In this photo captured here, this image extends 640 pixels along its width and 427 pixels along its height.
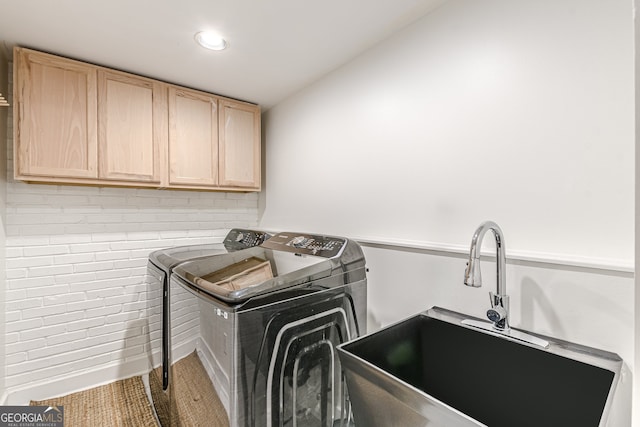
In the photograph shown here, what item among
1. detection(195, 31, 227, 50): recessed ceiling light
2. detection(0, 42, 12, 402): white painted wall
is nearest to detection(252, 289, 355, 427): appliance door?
detection(195, 31, 227, 50): recessed ceiling light

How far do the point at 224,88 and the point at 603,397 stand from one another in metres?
2.80

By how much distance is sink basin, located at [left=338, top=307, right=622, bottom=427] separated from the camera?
34.7 inches

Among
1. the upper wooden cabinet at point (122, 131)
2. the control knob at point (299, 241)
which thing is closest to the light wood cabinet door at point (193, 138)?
the upper wooden cabinet at point (122, 131)

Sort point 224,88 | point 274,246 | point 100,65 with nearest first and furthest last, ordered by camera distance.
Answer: point 274,246
point 100,65
point 224,88

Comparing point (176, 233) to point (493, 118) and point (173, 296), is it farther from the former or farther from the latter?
point (493, 118)

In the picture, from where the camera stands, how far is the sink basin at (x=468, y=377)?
0.88 m

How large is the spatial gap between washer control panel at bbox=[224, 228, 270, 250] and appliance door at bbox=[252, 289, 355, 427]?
1.07 metres

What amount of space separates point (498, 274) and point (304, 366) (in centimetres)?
88

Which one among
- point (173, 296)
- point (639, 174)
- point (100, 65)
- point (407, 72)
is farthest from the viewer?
point (100, 65)

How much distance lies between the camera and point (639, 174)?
1.54 ft

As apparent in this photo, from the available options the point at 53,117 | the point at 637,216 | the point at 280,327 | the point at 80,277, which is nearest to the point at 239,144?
the point at 53,117

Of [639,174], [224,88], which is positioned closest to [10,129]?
[224,88]

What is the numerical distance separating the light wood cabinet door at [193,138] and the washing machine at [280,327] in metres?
1.05

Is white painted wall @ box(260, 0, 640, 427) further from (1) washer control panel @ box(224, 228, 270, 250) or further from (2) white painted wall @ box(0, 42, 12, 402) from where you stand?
(2) white painted wall @ box(0, 42, 12, 402)
